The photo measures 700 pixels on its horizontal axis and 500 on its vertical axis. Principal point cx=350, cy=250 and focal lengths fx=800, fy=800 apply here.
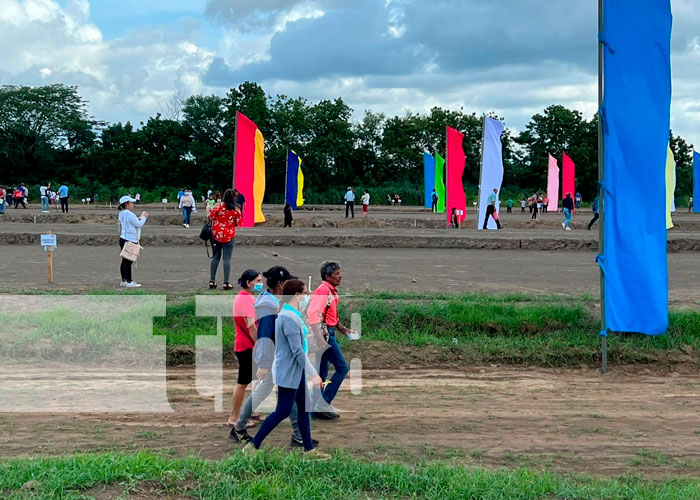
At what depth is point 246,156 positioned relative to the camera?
81.8 ft

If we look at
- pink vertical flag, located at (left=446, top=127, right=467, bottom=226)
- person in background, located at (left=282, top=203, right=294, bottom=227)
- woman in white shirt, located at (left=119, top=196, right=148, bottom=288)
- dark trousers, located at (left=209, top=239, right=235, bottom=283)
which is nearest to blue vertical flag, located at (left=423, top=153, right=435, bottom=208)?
person in background, located at (left=282, top=203, right=294, bottom=227)

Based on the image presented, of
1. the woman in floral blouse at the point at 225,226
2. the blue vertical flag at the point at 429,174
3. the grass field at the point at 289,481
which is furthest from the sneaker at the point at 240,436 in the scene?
the blue vertical flag at the point at 429,174

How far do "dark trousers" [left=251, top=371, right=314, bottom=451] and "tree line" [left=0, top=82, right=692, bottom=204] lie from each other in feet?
191

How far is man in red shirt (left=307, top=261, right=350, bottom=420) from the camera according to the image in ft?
26.7

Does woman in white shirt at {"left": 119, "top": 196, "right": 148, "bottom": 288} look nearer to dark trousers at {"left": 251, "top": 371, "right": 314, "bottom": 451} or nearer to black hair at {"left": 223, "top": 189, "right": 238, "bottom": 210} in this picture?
black hair at {"left": 223, "top": 189, "right": 238, "bottom": 210}

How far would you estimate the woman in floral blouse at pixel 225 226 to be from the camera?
570 inches

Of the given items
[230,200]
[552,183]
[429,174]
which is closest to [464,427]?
[230,200]

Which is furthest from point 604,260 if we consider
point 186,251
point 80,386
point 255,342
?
point 186,251

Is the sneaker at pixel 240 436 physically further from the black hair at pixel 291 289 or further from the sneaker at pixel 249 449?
the black hair at pixel 291 289

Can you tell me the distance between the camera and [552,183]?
4800cm

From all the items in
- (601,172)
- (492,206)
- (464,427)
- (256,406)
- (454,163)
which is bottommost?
(464,427)

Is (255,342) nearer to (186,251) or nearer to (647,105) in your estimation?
(647,105)

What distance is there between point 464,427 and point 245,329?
2386 mm

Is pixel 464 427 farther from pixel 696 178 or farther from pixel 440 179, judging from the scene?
pixel 696 178
